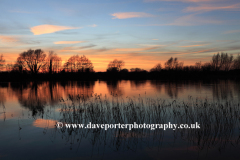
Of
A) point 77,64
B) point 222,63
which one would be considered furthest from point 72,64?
point 222,63

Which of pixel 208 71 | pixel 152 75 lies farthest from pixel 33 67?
pixel 208 71

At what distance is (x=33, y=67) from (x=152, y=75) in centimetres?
5364

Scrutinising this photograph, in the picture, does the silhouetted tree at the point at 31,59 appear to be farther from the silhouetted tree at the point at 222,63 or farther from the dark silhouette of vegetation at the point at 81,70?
the silhouetted tree at the point at 222,63

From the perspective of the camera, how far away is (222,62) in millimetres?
88250

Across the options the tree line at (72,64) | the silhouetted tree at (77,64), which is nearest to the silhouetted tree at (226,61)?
the tree line at (72,64)

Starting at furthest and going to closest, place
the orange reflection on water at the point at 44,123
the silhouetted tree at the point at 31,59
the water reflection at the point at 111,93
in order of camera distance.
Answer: the silhouetted tree at the point at 31,59 → the water reflection at the point at 111,93 → the orange reflection on water at the point at 44,123

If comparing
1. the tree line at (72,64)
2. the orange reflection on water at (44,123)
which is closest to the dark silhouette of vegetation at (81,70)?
the tree line at (72,64)

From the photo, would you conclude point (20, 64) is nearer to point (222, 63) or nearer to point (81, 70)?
point (81, 70)

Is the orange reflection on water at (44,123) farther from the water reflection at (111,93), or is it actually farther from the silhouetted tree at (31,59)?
the silhouetted tree at (31,59)

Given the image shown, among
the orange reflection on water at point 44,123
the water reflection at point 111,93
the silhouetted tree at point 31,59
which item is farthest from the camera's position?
the silhouetted tree at point 31,59

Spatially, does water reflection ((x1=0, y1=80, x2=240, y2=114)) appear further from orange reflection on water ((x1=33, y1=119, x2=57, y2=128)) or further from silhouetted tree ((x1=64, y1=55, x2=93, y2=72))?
silhouetted tree ((x1=64, y1=55, x2=93, y2=72))

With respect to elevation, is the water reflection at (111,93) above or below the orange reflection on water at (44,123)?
above

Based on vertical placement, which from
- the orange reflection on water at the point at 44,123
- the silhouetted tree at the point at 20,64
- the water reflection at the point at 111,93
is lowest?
the orange reflection on water at the point at 44,123

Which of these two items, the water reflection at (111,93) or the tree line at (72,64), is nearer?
the water reflection at (111,93)
